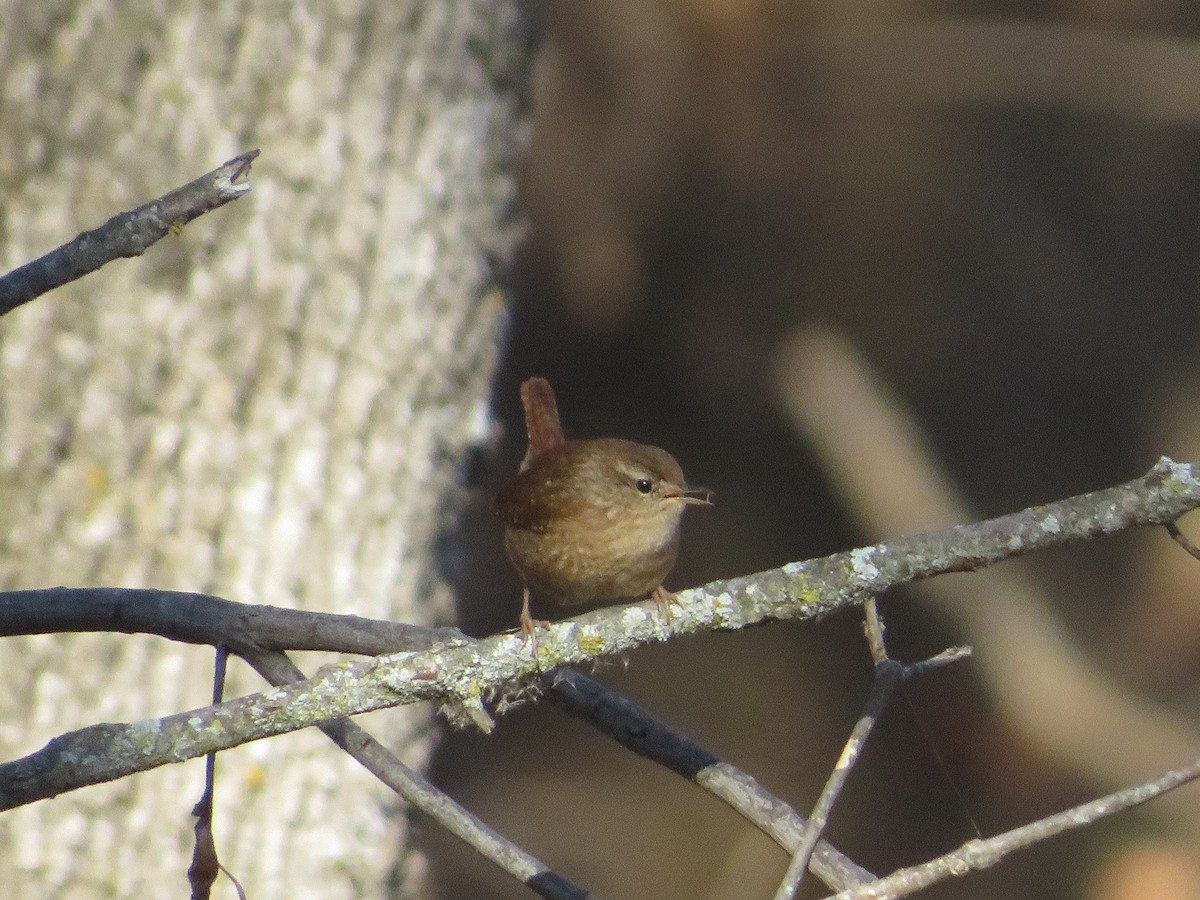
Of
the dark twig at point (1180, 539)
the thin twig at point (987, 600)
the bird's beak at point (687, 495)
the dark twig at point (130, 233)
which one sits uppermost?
the dark twig at point (130, 233)

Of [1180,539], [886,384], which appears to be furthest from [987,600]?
[1180,539]

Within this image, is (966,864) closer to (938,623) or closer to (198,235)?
(198,235)

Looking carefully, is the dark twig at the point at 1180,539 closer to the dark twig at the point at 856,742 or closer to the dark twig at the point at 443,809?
the dark twig at the point at 856,742

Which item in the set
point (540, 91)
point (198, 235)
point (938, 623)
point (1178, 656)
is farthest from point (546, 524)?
point (1178, 656)

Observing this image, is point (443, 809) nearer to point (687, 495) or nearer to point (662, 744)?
point (662, 744)

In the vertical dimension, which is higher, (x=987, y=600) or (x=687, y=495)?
(x=687, y=495)

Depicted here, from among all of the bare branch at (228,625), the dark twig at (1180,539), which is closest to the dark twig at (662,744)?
the bare branch at (228,625)
